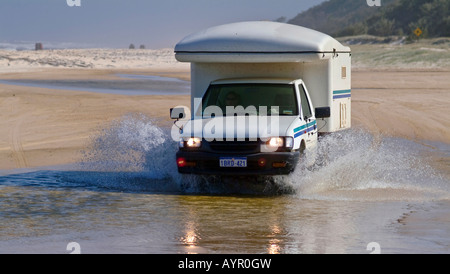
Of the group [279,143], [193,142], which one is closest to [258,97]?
[279,143]

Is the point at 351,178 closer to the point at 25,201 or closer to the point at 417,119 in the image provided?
the point at 25,201

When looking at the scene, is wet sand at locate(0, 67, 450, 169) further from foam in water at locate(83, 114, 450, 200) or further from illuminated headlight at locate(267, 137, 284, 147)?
illuminated headlight at locate(267, 137, 284, 147)

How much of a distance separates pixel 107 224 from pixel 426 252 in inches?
146

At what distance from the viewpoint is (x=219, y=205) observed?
36.7 ft

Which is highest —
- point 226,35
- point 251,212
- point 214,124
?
point 226,35

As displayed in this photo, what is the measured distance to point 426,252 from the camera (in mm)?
8195

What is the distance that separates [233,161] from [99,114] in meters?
13.2

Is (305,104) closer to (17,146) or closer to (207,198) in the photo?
(207,198)

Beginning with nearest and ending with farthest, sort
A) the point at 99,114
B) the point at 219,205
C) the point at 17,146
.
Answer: the point at 219,205 → the point at 17,146 → the point at 99,114

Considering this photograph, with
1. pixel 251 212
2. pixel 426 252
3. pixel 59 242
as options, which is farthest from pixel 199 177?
pixel 426 252

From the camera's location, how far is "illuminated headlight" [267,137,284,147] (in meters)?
11.6

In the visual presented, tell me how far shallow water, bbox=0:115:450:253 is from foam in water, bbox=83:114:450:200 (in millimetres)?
18

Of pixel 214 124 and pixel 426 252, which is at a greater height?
pixel 214 124

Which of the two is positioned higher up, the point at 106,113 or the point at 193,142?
the point at 193,142
